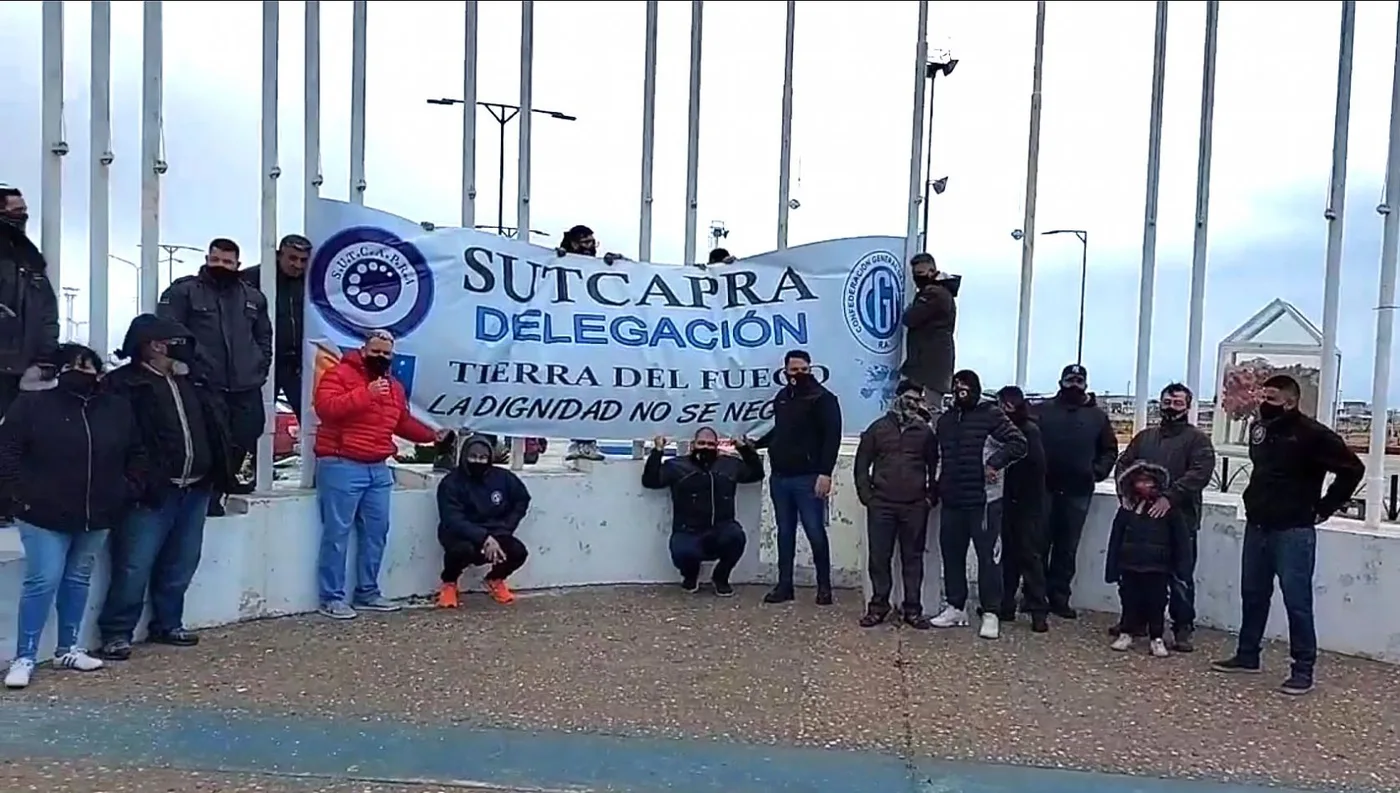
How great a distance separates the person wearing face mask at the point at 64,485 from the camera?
18.7ft

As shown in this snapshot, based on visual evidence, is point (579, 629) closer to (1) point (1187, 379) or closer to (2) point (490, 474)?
(2) point (490, 474)

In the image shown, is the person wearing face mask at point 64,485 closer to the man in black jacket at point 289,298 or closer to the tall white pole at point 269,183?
the tall white pole at point 269,183

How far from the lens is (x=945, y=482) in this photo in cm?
768

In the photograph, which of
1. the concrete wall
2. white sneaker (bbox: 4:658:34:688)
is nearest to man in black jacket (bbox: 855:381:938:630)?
the concrete wall

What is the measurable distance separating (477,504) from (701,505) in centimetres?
162

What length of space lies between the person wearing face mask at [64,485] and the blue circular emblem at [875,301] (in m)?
4.94

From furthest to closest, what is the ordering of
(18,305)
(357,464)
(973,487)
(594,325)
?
(594,325) < (973,487) < (357,464) < (18,305)

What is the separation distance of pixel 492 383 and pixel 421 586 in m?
1.41

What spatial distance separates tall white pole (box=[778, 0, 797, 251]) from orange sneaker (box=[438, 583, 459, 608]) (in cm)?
336

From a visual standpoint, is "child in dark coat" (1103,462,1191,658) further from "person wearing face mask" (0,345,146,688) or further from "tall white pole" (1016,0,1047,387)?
"person wearing face mask" (0,345,146,688)

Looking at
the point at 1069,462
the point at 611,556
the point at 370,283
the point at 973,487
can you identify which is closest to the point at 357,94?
the point at 370,283

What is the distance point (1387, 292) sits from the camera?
7.71 metres

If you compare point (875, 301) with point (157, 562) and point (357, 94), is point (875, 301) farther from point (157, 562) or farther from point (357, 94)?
point (157, 562)

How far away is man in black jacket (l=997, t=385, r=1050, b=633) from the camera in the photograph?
25.7 ft
